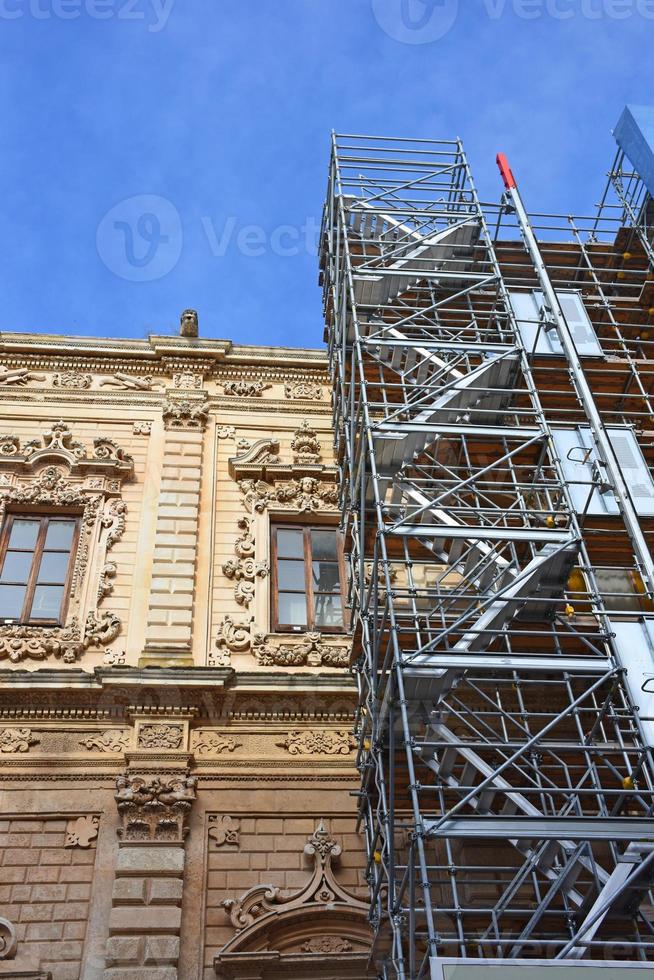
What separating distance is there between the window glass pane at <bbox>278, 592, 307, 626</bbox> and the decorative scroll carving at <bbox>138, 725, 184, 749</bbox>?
2.24 m

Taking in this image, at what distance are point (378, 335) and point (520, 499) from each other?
3.07m

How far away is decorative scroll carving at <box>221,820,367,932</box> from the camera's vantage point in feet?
34.8

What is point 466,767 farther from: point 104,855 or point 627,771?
point 104,855

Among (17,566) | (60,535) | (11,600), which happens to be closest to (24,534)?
(60,535)

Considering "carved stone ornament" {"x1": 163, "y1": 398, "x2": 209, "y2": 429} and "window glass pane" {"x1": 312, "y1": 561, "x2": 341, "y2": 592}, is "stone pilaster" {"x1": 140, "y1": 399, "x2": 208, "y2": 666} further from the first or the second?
"window glass pane" {"x1": 312, "y1": 561, "x2": 341, "y2": 592}

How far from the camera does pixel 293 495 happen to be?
14.9 m

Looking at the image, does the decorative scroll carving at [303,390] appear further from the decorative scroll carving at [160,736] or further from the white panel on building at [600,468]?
the decorative scroll carving at [160,736]

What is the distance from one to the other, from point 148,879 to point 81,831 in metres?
0.96

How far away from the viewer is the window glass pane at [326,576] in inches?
555

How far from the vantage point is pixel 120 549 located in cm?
1391

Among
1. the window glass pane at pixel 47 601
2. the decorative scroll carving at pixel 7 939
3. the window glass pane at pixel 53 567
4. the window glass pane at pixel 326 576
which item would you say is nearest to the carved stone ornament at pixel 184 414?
the window glass pane at pixel 53 567

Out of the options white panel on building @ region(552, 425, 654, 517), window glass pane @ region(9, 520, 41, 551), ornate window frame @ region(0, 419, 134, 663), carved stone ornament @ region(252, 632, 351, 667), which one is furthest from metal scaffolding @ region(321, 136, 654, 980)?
window glass pane @ region(9, 520, 41, 551)

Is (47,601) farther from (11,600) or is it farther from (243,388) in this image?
(243,388)

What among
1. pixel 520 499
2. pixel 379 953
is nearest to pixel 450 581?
pixel 520 499
